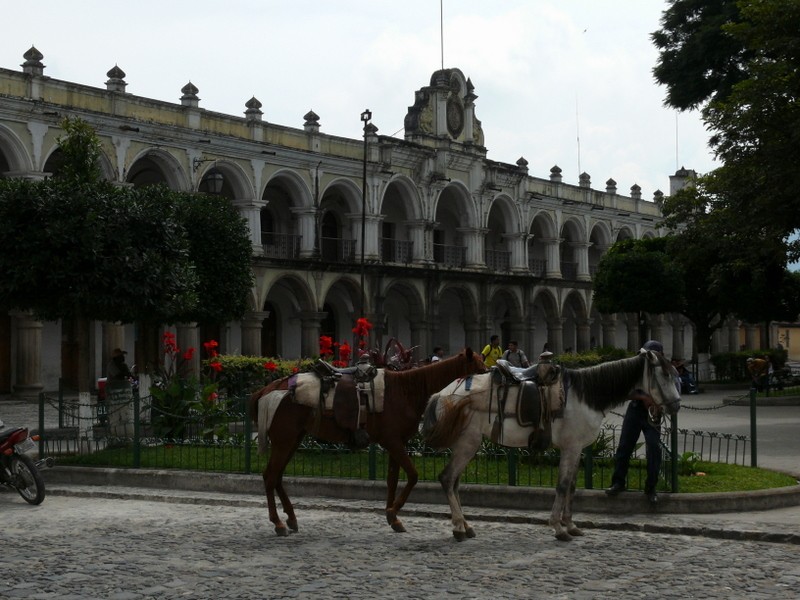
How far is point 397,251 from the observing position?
3638 centimetres

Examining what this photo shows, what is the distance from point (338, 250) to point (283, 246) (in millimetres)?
2404

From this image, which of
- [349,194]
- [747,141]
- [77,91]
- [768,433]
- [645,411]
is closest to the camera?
[645,411]

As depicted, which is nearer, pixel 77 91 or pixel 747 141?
pixel 747 141

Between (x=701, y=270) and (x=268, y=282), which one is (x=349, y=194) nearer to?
(x=268, y=282)

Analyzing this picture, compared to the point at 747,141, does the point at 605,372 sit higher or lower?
lower

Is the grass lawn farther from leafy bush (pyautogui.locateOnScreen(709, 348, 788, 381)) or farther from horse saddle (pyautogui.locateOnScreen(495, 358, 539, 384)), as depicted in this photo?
leafy bush (pyautogui.locateOnScreen(709, 348, 788, 381))

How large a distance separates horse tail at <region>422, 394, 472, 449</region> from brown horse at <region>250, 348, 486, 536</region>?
0.76ft

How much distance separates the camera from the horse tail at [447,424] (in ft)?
28.6

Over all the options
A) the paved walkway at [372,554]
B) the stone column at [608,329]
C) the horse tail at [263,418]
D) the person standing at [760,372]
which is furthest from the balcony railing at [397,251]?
the horse tail at [263,418]

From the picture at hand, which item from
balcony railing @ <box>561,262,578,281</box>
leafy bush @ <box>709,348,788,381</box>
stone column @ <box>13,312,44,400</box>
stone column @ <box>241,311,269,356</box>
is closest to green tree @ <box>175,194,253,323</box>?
stone column @ <box>13,312,44,400</box>

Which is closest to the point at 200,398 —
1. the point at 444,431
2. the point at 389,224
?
the point at 444,431

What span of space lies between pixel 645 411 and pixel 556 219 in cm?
3465

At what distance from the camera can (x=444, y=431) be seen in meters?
8.73

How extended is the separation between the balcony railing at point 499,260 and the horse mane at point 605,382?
1256 inches
